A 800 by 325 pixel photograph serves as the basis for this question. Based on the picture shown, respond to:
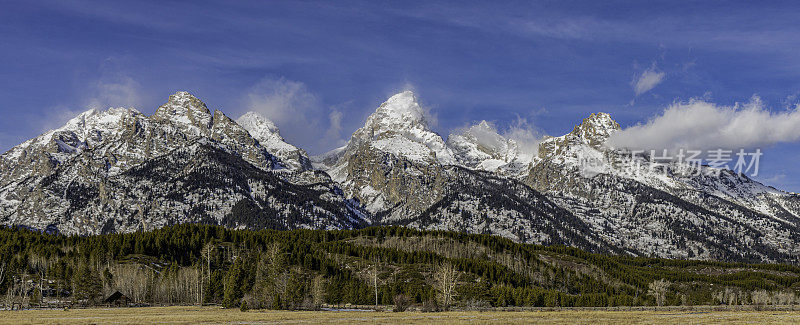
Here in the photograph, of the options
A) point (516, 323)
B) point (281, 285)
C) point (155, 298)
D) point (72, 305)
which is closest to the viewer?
point (516, 323)

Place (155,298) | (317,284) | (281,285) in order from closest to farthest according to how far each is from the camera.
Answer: (281,285), (317,284), (155,298)

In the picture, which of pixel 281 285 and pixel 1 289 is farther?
pixel 1 289

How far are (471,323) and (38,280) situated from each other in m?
173

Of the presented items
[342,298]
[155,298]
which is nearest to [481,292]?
[342,298]

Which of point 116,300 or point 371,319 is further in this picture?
point 116,300

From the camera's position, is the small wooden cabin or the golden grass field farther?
the small wooden cabin

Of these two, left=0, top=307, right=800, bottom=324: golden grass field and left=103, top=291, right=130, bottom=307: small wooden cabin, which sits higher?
left=0, top=307, right=800, bottom=324: golden grass field

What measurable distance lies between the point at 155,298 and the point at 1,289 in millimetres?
45304

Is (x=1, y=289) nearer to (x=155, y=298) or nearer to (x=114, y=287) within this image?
(x=114, y=287)

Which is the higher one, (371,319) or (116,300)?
(371,319)

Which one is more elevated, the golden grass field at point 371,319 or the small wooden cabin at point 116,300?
the golden grass field at point 371,319

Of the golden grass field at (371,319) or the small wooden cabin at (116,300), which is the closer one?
the golden grass field at (371,319)

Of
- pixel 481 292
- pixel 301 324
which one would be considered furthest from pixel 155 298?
pixel 301 324

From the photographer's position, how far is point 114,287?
196 meters
